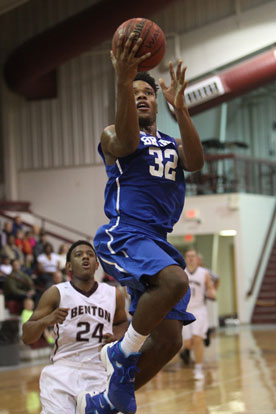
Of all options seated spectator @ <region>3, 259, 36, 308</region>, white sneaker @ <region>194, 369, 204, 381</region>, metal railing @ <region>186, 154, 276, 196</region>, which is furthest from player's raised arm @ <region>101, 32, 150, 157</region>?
metal railing @ <region>186, 154, 276, 196</region>

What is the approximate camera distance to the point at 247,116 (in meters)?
26.5

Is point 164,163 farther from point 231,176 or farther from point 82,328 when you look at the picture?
point 231,176

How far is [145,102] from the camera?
4336 millimetres

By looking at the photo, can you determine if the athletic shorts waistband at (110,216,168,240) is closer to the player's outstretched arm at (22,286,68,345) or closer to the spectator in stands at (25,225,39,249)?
the player's outstretched arm at (22,286,68,345)

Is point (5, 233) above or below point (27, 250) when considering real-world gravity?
above

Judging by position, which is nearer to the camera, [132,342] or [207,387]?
[132,342]

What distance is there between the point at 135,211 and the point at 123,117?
55cm

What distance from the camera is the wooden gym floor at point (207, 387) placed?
302 inches

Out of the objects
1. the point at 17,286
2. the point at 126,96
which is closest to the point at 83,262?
the point at 126,96

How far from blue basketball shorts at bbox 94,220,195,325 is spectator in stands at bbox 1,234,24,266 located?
11.8 metres

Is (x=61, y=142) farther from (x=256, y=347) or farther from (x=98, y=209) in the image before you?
(x=256, y=347)

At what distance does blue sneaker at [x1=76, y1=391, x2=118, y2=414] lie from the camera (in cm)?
405

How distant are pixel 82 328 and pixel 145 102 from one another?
2.05 metres

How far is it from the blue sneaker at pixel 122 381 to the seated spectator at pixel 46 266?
11.3 m
